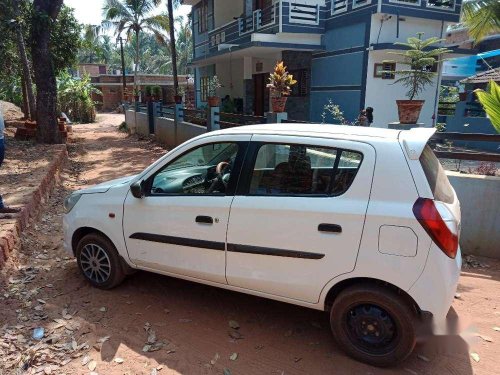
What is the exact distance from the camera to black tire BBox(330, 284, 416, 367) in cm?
266

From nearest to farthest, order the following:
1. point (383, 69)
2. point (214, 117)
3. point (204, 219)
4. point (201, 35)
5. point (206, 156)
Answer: point (204, 219) → point (206, 156) → point (214, 117) → point (383, 69) → point (201, 35)

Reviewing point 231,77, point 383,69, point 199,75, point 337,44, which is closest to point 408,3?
point 383,69

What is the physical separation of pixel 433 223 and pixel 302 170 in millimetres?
974

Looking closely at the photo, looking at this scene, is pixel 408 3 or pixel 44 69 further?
pixel 408 3

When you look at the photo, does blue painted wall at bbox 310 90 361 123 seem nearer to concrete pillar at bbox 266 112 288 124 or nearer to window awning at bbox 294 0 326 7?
window awning at bbox 294 0 326 7

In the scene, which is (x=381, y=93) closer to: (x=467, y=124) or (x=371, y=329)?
(x=467, y=124)

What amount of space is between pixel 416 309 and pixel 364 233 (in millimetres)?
634

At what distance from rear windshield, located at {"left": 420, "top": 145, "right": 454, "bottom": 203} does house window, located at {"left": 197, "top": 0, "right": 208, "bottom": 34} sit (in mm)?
20586

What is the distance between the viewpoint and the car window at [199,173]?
10.9 feet

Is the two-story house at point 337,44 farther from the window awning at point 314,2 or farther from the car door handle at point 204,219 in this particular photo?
the car door handle at point 204,219

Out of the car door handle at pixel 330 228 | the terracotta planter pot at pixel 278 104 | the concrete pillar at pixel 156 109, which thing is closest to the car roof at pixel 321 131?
the car door handle at pixel 330 228

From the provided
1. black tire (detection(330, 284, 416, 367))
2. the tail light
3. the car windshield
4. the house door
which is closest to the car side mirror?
the car windshield

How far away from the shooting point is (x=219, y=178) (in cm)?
337

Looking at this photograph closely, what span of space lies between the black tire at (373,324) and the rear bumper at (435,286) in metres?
0.14
